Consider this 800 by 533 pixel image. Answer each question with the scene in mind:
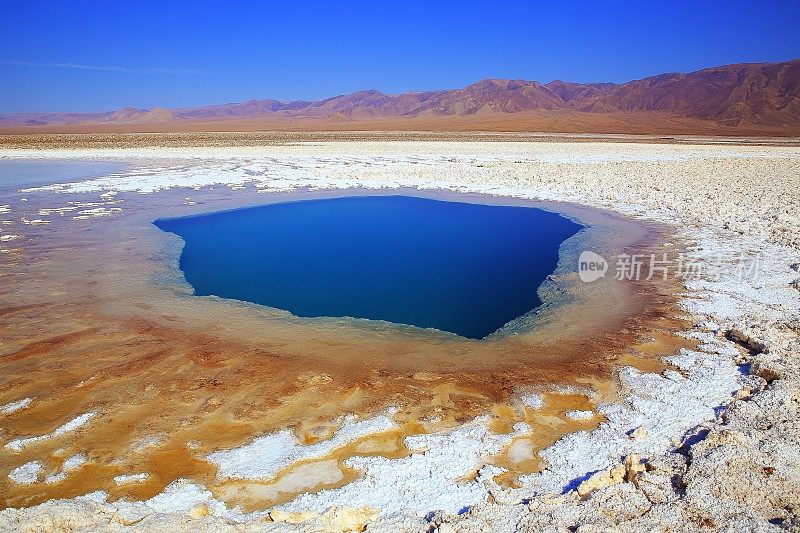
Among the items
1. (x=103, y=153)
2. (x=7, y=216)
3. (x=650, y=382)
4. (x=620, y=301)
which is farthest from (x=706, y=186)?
(x=103, y=153)

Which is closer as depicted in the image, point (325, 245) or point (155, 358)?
point (155, 358)

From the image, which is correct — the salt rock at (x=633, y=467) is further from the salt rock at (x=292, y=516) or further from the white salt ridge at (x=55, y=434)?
the white salt ridge at (x=55, y=434)

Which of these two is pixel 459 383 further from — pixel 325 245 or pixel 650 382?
pixel 325 245

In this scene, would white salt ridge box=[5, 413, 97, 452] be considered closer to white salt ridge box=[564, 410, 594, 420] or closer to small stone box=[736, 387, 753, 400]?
white salt ridge box=[564, 410, 594, 420]

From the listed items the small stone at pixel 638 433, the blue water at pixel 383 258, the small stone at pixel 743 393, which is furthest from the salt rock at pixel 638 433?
the blue water at pixel 383 258

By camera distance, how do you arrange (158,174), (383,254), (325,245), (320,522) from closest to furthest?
(320,522) < (383,254) < (325,245) < (158,174)

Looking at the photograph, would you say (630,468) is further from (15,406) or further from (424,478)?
(15,406)
